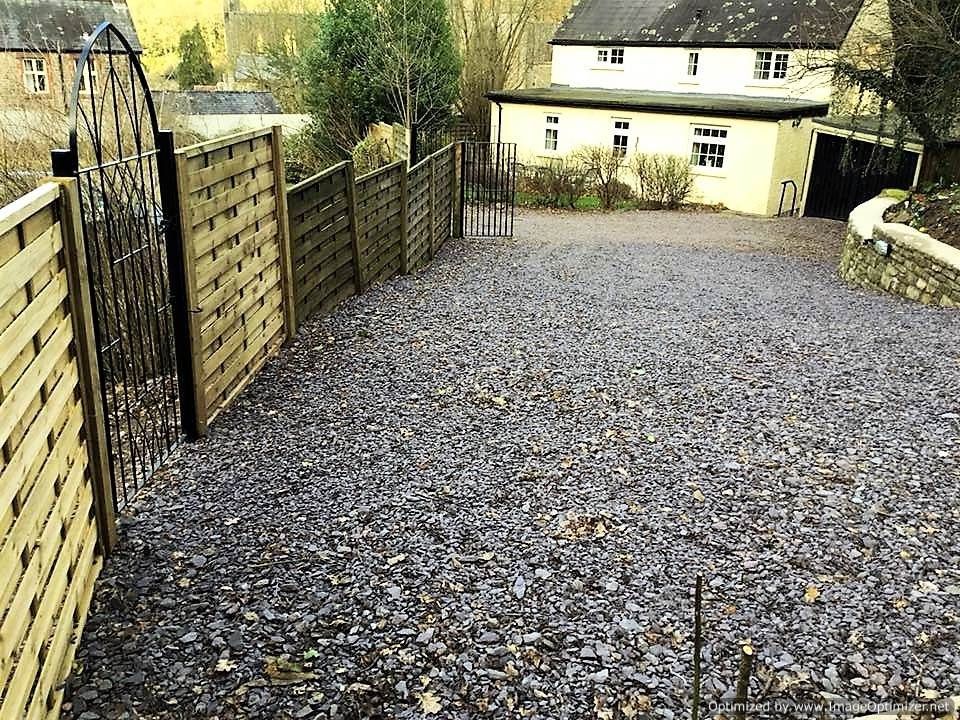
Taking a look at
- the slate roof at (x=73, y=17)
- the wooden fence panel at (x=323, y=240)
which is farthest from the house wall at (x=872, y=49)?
the slate roof at (x=73, y=17)

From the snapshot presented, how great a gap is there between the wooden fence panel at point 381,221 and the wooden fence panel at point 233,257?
6.97ft

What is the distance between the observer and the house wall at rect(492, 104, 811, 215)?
20875 mm

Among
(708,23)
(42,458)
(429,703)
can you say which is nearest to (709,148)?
(708,23)

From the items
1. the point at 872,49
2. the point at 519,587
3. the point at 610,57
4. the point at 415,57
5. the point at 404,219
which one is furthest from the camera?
the point at 610,57

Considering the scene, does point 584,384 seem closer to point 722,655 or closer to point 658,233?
point 722,655

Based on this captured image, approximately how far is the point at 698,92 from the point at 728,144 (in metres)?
3.61

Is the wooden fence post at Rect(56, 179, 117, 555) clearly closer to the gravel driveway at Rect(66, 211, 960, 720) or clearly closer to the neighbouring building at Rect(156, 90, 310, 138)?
the gravel driveway at Rect(66, 211, 960, 720)

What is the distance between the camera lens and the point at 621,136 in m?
23.8

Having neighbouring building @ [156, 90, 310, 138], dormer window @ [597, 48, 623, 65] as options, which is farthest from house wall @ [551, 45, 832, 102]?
neighbouring building @ [156, 90, 310, 138]

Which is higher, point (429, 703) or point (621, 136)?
point (621, 136)

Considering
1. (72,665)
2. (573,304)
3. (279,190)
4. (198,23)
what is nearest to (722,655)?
(72,665)

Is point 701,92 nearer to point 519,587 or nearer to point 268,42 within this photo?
point 268,42

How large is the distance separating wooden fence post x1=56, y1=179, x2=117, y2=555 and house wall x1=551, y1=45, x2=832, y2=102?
21.2 m

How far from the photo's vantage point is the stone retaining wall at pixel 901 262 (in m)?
9.23
